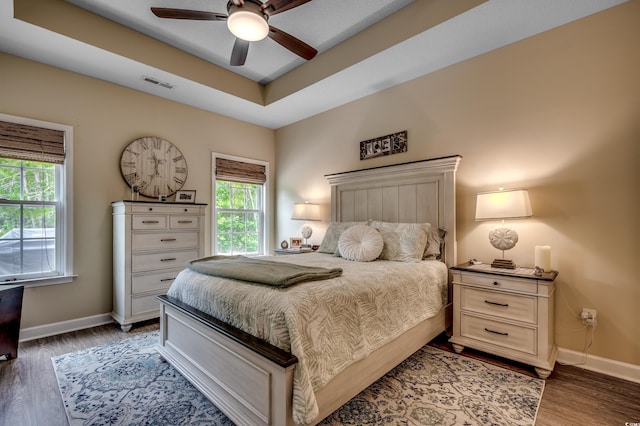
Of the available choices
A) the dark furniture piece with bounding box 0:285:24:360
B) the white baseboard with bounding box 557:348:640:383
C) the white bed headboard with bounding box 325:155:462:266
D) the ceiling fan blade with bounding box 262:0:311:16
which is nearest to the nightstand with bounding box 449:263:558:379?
the white baseboard with bounding box 557:348:640:383

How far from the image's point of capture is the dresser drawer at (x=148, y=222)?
3.17 meters

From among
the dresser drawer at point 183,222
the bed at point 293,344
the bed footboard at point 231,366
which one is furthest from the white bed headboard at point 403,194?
the bed footboard at point 231,366

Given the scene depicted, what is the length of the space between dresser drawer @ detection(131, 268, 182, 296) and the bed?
104 cm

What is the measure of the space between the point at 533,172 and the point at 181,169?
400cm

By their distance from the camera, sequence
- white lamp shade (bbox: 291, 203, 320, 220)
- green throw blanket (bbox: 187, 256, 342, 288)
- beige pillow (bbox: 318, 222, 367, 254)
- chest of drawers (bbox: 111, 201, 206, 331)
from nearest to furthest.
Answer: green throw blanket (bbox: 187, 256, 342, 288), chest of drawers (bbox: 111, 201, 206, 331), beige pillow (bbox: 318, 222, 367, 254), white lamp shade (bbox: 291, 203, 320, 220)

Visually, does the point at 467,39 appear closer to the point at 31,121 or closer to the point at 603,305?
the point at 603,305

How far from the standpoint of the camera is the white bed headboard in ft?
9.73

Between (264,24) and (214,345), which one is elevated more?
(264,24)

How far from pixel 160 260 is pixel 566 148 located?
13.3ft

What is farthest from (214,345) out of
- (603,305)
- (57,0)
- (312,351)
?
(57,0)

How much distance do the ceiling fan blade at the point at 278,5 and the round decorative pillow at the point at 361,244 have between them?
196 cm

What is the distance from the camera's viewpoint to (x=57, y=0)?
2520 mm

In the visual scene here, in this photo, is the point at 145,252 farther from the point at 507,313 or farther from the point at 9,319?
the point at 507,313

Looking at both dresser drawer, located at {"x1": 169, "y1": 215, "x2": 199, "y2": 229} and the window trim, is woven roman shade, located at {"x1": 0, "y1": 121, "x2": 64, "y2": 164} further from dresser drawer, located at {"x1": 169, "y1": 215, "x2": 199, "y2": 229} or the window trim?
the window trim
